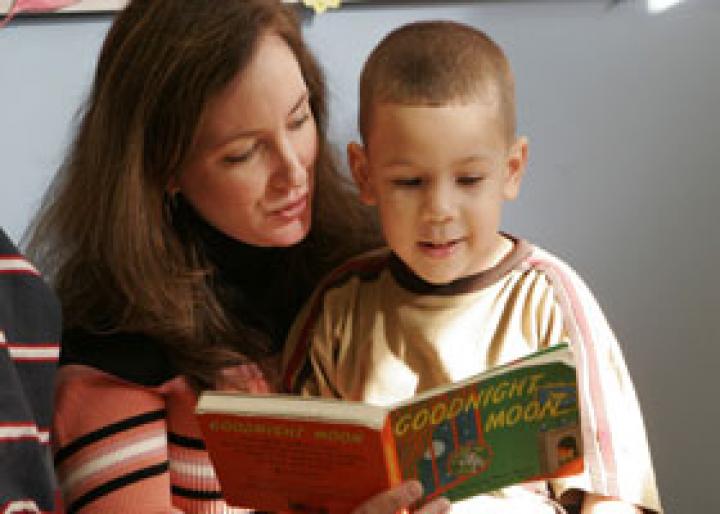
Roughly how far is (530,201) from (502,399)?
73 cm

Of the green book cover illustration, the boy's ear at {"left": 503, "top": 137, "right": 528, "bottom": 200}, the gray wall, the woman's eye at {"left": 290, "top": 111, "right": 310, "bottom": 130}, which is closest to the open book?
the green book cover illustration

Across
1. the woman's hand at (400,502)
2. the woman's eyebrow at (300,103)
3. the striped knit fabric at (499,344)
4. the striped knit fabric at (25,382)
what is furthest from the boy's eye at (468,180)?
the striped knit fabric at (25,382)

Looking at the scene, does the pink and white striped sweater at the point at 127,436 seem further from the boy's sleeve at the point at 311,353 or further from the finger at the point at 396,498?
the finger at the point at 396,498

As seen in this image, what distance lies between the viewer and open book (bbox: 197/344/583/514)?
988 mm

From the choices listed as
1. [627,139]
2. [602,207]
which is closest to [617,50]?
[627,139]

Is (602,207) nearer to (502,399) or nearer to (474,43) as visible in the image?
(474,43)

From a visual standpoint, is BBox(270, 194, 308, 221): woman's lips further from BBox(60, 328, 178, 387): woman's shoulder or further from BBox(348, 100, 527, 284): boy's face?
BBox(60, 328, 178, 387): woman's shoulder

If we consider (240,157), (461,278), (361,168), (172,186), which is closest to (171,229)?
(172,186)

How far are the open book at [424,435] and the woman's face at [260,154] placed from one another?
11.4 inches

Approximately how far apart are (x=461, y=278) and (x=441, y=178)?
5.5 inches

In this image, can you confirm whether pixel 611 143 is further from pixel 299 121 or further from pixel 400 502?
pixel 400 502

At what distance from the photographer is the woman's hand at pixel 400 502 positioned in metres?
1.02

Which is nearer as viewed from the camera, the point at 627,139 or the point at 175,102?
the point at 175,102

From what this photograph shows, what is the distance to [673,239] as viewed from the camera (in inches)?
66.6
